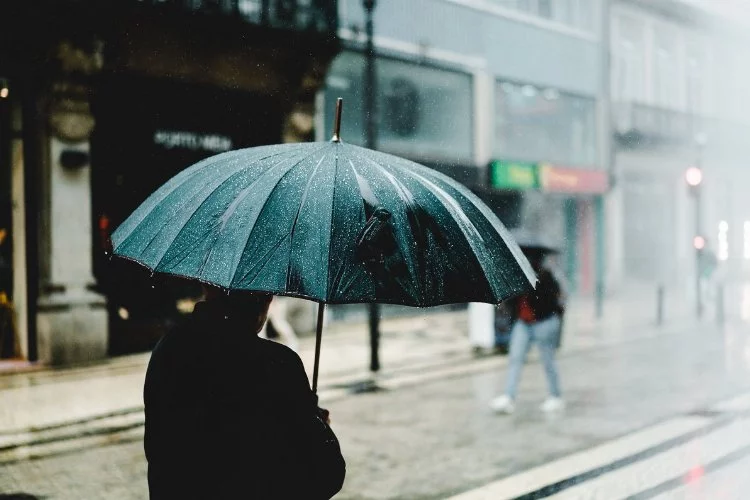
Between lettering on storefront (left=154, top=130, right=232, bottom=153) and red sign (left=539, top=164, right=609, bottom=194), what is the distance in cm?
968

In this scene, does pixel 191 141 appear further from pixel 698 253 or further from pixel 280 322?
pixel 698 253

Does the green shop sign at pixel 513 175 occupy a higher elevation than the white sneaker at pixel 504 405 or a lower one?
higher

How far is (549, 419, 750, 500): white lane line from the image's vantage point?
5.38 meters

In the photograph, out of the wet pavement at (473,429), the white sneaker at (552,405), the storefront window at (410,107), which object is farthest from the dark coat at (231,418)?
the storefront window at (410,107)

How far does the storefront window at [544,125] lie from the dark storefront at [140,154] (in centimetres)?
847

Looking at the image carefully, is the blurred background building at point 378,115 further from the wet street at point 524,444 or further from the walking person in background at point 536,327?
the walking person in background at point 536,327

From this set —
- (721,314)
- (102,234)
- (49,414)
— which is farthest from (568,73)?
(49,414)

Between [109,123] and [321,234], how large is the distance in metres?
10.2

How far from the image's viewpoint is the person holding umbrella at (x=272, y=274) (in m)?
2.12

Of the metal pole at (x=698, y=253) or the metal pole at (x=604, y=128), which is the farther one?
the metal pole at (x=604, y=128)

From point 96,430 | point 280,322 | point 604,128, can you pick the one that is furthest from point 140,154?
point 604,128

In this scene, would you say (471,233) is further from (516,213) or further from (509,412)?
(516,213)

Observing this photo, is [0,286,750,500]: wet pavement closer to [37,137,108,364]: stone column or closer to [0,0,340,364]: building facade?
[37,137,108,364]: stone column

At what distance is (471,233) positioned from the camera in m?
2.67
